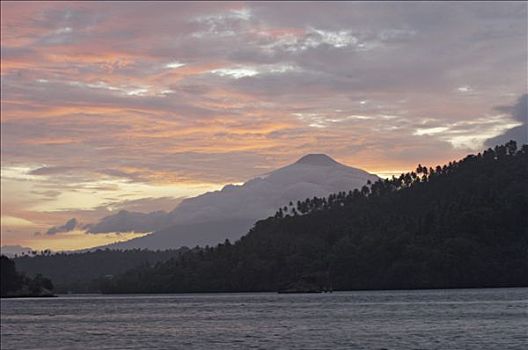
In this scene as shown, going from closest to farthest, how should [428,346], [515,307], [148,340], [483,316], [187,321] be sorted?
1. [428,346]
2. [148,340]
3. [483,316]
4. [187,321]
5. [515,307]

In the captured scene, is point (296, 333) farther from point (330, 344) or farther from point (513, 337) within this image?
point (513, 337)

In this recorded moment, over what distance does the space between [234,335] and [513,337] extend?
124 feet

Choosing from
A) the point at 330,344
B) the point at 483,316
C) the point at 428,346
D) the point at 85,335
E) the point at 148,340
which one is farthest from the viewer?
the point at 483,316

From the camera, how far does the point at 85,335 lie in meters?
132

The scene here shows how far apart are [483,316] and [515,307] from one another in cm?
3240

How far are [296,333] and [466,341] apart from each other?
28.5 meters

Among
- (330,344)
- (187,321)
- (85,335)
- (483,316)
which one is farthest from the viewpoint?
(187,321)

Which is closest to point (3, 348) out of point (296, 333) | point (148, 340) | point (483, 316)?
point (148, 340)

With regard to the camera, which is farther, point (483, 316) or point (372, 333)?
point (483, 316)

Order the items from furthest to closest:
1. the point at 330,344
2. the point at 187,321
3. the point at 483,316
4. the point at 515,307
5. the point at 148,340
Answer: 1. the point at 515,307
2. the point at 187,321
3. the point at 483,316
4. the point at 148,340
5. the point at 330,344

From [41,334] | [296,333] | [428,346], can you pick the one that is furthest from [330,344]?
[41,334]

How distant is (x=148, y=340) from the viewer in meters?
121

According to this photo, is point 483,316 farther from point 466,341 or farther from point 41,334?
point 41,334

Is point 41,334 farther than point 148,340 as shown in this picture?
Yes
